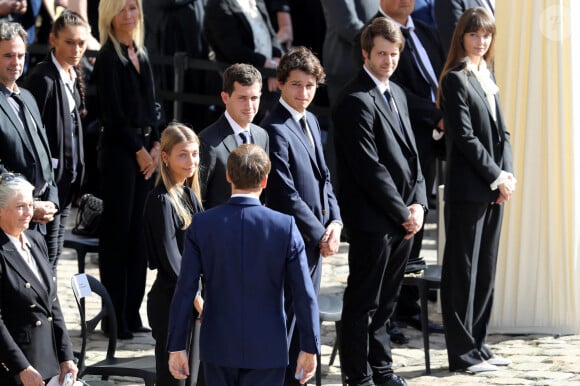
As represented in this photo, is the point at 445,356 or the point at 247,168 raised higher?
the point at 247,168

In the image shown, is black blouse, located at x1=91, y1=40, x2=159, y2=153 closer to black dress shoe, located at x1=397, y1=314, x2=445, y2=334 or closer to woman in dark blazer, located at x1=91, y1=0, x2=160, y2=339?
woman in dark blazer, located at x1=91, y1=0, x2=160, y2=339

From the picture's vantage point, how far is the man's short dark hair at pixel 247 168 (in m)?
5.53

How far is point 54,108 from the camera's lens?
7.87 meters

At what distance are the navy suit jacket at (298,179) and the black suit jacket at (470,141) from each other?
1.08m

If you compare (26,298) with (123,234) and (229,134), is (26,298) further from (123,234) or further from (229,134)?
(123,234)

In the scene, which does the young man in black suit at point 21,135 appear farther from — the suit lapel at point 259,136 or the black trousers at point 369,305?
the black trousers at point 369,305

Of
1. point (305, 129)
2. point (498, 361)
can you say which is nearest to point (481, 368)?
point (498, 361)

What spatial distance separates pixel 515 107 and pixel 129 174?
2.63 metres

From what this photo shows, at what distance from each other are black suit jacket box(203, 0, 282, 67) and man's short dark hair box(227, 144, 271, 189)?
4.98 metres

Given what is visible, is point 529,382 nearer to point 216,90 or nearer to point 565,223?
point 565,223

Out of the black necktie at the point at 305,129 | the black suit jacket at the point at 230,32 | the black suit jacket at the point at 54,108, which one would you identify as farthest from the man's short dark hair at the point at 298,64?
the black suit jacket at the point at 230,32

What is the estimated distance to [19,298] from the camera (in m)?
5.94

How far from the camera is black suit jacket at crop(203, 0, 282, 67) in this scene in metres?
10.4

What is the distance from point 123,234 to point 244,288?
3327mm
